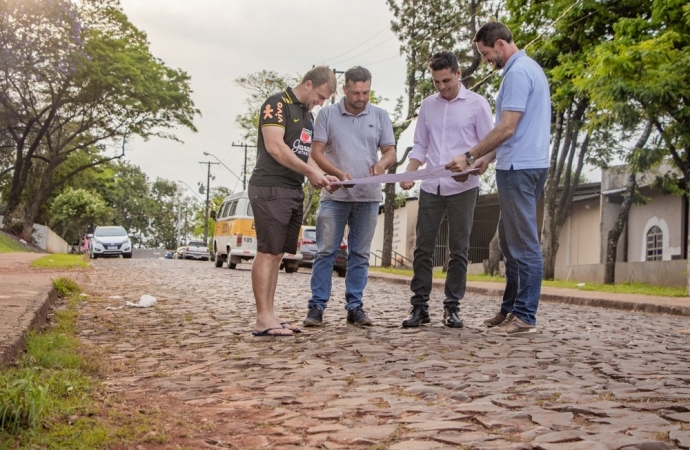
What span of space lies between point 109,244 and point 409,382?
35.1 metres

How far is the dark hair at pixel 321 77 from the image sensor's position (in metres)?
6.14

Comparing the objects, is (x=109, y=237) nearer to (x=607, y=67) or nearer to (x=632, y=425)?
(x=607, y=67)

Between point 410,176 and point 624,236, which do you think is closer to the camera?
point 410,176

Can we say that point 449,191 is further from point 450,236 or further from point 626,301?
point 626,301

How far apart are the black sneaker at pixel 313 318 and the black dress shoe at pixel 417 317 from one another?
680 millimetres

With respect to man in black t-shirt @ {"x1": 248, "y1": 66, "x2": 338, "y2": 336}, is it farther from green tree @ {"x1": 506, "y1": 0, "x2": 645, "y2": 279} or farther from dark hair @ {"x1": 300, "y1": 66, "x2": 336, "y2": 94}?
green tree @ {"x1": 506, "y1": 0, "x2": 645, "y2": 279}

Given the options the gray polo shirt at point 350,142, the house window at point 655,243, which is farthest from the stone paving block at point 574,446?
the house window at point 655,243

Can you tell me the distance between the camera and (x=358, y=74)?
6.46 metres

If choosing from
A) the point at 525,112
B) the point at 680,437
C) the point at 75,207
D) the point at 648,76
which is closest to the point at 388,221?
the point at 648,76

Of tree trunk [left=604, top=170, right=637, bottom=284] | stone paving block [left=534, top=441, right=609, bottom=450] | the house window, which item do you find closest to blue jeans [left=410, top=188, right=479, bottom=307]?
stone paving block [left=534, top=441, right=609, bottom=450]

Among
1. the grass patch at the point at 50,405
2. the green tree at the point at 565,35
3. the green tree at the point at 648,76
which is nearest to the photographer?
the grass patch at the point at 50,405

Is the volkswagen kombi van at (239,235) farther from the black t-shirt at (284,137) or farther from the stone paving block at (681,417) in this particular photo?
the stone paving block at (681,417)

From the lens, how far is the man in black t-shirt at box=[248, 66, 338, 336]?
19.7 ft

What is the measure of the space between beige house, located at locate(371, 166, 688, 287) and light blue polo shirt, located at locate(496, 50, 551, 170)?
675 inches
